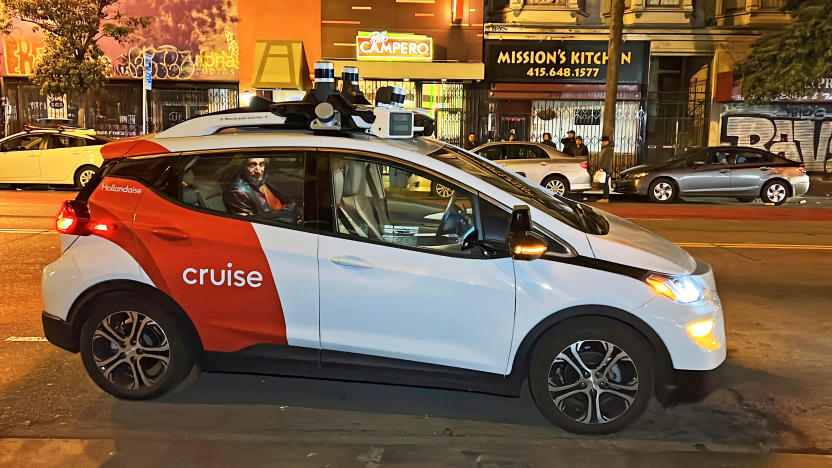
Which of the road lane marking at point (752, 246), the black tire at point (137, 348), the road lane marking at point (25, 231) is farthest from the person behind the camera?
the road lane marking at point (25, 231)

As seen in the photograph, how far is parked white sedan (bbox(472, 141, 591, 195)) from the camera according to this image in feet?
56.1

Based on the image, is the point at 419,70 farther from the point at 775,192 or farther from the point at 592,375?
the point at 592,375

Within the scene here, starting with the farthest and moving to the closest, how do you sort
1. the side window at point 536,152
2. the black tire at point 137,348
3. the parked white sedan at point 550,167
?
the side window at point 536,152
the parked white sedan at point 550,167
the black tire at point 137,348

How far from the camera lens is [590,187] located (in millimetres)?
17141

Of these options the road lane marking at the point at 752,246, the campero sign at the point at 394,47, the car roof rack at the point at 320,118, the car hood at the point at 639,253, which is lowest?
the road lane marking at the point at 752,246

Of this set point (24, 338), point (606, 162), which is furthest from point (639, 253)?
point (606, 162)

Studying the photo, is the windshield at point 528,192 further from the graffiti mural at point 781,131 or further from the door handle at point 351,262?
the graffiti mural at point 781,131

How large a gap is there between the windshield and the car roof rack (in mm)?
367

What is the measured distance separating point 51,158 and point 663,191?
46.3 ft

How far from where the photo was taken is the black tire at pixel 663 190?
17.5m

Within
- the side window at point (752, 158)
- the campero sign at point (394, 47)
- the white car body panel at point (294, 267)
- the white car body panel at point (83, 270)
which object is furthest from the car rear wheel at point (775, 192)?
the white car body panel at point (83, 270)

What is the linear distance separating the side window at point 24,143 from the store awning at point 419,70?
8344mm

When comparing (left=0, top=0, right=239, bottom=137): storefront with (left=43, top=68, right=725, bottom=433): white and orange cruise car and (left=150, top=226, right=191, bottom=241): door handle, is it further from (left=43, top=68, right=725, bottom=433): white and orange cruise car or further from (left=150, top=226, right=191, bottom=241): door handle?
(left=150, top=226, right=191, bottom=241): door handle

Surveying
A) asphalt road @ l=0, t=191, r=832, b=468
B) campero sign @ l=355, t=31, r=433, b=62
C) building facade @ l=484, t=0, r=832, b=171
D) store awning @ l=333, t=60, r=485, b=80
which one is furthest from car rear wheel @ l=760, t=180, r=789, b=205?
asphalt road @ l=0, t=191, r=832, b=468
